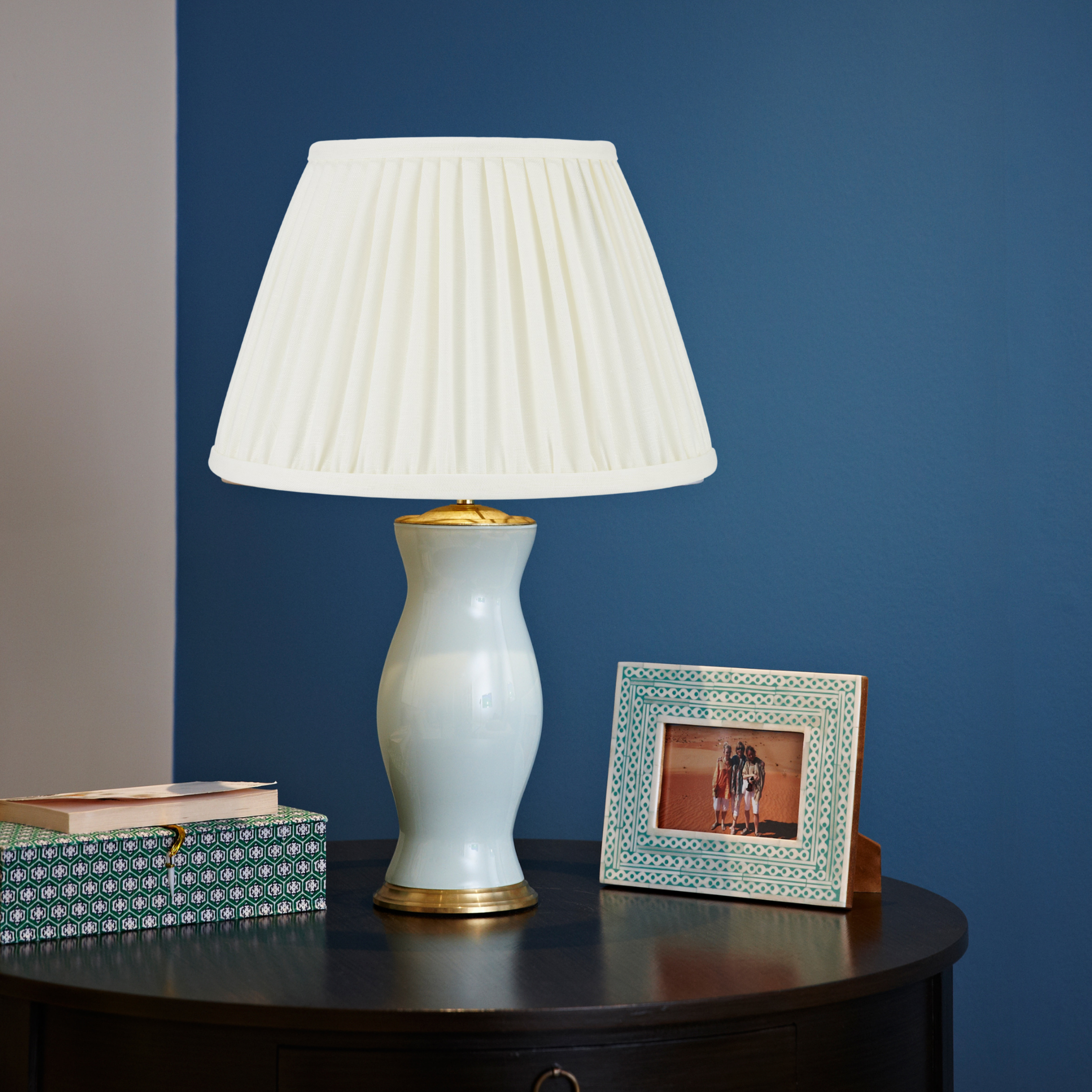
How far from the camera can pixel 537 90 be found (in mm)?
1641

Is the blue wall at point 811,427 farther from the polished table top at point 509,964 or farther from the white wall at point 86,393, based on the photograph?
the polished table top at point 509,964

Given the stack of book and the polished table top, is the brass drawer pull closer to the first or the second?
the polished table top

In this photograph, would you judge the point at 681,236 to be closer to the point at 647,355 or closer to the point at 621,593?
the point at 621,593

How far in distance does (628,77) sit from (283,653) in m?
0.88

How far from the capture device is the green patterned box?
890mm

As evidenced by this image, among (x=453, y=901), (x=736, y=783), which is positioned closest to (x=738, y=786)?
(x=736, y=783)

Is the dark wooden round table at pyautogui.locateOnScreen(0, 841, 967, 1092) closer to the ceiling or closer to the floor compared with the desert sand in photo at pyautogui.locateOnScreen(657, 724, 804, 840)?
closer to the floor

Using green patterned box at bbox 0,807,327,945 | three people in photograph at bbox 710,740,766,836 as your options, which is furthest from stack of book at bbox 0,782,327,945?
three people in photograph at bbox 710,740,766,836

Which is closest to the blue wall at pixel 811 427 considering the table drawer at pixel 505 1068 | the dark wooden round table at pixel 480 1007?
the dark wooden round table at pixel 480 1007

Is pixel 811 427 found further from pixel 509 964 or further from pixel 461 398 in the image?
pixel 509 964

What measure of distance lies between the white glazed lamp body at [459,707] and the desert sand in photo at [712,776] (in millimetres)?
153

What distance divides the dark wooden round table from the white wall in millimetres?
723

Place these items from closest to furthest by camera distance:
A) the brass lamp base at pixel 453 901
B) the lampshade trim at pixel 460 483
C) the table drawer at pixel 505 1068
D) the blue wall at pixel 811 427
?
the table drawer at pixel 505 1068, the lampshade trim at pixel 460 483, the brass lamp base at pixel 453 901, the blue wall at pixel 811 427

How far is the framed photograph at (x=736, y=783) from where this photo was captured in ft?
3.43
